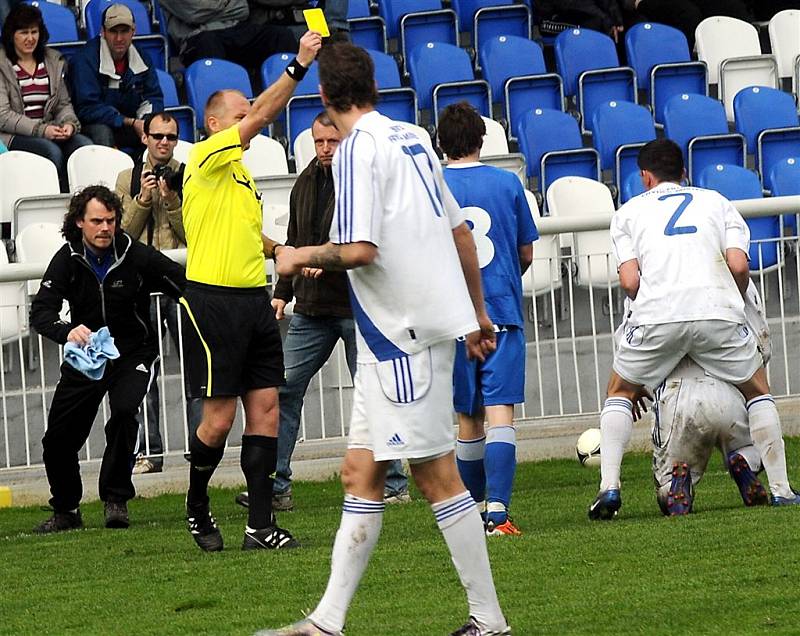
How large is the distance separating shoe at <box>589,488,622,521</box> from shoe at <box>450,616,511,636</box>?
8.97ft

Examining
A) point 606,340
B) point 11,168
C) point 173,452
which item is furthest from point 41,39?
point 606,340

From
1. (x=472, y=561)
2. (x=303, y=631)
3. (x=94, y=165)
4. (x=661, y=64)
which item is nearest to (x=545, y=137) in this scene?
(x=661, y=64)

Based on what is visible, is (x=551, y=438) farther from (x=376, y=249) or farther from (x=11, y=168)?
(x=376, y=249)

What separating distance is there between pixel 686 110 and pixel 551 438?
4.15 m

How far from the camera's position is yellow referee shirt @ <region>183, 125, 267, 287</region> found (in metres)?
7.08

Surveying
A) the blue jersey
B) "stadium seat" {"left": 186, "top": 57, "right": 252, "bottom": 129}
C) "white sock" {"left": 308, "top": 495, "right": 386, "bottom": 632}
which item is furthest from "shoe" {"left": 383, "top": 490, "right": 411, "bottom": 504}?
"stadium seat" {"left": 186, "top": 57, "right": 252, "bottom": 129}

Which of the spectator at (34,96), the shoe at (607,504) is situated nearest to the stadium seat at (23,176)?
the spectator at (34,96)

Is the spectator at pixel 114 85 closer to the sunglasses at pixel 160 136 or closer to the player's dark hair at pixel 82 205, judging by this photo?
the sunglasses at pixel 160 136

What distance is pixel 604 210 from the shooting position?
472 inches

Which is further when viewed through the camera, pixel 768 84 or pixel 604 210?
pixel 768 84

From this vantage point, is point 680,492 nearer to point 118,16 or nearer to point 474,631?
point 474,631

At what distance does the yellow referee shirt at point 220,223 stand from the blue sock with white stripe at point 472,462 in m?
1.22

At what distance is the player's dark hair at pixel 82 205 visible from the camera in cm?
834

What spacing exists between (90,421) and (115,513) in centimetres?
48
